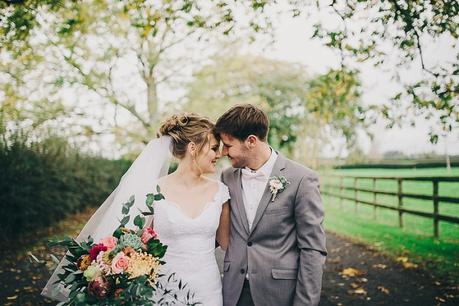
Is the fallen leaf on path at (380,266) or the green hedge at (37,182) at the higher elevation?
the green hedge at (37,182)

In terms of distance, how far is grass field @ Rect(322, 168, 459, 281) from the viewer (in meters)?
7.74

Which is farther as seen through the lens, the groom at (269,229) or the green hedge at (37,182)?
the green hedge at (37,182)

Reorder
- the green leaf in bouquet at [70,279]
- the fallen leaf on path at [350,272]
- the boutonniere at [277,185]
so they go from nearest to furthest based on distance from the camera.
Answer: the green leaf in bouquet at [70,279], the boutonniere at [277,185], the fallen leaf on path at [350,272]

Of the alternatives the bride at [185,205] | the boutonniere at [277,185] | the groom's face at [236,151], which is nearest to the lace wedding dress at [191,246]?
the bride at [185,205]

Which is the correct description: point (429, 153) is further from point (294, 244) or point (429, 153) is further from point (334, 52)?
point (294, 244)

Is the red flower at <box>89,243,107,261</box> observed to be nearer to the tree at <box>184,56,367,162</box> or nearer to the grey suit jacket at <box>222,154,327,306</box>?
the grey suit jacket at <box>222,154,327,306</box>

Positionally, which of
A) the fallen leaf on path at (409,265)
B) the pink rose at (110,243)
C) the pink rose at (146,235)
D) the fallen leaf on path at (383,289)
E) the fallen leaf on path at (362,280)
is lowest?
the fallen leaf on path at (362,280)

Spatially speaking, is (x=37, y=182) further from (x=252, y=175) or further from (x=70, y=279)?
(x=70, y=279)

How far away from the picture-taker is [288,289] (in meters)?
3.01

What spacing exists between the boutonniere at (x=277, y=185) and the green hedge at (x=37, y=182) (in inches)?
333

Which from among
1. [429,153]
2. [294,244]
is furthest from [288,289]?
[429,153]

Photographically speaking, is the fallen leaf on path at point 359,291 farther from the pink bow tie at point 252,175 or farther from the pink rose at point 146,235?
the pink rose at point 146,235

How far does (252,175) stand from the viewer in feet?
10.8

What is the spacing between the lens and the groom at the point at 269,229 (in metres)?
2.93
